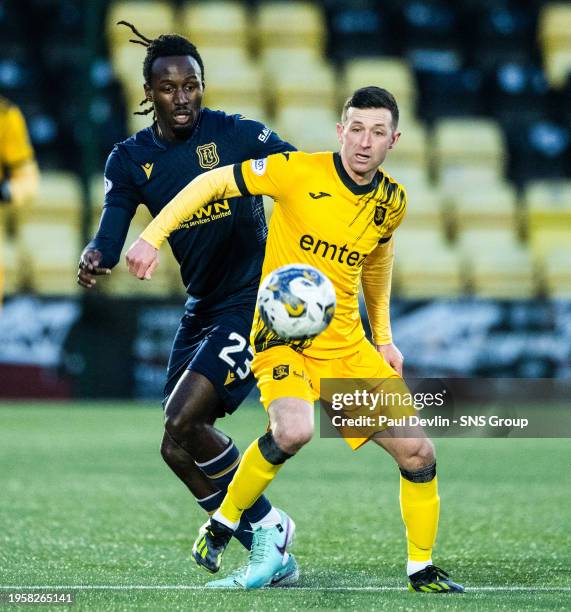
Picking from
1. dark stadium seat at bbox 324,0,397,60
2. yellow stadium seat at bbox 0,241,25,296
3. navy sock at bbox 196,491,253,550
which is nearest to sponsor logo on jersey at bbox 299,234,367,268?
navy sock at bbox 196,491,253,550

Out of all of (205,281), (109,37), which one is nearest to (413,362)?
(109,37)

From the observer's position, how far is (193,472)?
18.0 ft

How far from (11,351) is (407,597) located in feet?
31.9

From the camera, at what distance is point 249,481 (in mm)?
4895

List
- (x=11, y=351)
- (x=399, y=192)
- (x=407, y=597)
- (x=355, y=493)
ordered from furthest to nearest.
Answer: (x=11, y=351), (x=355, y=493), (x=399, y=192), (x=407, y=597)

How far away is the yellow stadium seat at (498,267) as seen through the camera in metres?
15.7

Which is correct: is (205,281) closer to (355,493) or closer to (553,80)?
(355,493)

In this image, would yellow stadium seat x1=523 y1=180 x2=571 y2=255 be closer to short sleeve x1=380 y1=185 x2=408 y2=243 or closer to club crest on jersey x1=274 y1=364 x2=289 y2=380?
short sleeve x1=380 y1=185 x2=408 y2=243

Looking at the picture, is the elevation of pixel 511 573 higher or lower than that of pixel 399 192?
lower

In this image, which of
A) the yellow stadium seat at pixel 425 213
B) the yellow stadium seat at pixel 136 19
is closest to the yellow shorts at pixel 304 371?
the yellow stadium seat at pixel 425 213

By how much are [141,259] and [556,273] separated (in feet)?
37.3

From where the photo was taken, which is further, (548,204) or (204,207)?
(548,204)

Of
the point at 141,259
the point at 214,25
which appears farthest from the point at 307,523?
the point at 214,25

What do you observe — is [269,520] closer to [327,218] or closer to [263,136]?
[327,218]
